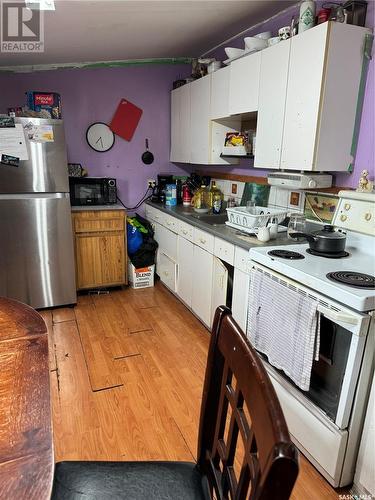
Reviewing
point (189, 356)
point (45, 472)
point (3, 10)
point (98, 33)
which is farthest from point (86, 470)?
point (98, 33)

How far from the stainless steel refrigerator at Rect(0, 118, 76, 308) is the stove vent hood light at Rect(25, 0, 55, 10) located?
89cm

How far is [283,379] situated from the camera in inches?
67.4

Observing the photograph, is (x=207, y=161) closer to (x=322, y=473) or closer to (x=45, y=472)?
(x=322, y=473)

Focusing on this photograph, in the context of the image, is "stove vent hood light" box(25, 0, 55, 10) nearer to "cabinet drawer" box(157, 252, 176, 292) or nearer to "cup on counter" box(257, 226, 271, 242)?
"cup on counter" box(257, 226, 271, 242)

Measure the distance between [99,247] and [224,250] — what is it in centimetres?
158

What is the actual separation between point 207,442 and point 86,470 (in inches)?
14.1

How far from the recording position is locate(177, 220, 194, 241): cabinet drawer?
9.56 ft

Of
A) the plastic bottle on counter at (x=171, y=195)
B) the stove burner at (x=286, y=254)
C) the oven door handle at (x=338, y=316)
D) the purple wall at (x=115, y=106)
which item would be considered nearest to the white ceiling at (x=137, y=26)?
the purple wall at (x=115, y=106)

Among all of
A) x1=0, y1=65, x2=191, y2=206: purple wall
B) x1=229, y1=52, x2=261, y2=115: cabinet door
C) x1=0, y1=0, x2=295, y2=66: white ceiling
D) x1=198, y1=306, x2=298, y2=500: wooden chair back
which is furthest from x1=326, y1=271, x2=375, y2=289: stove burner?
x1=0, y1=65, x2=191, y2=206: purple wall

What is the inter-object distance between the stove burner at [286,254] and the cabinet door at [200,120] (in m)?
1.58

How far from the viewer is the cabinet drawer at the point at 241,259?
7.00 feet

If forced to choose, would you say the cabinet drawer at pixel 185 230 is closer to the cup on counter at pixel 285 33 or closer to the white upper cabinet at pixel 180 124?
the white upper cabinet at pixel 180 124

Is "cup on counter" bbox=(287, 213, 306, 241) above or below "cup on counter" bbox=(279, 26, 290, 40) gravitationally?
below

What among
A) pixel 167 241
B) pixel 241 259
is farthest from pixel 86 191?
pixel 241 259
